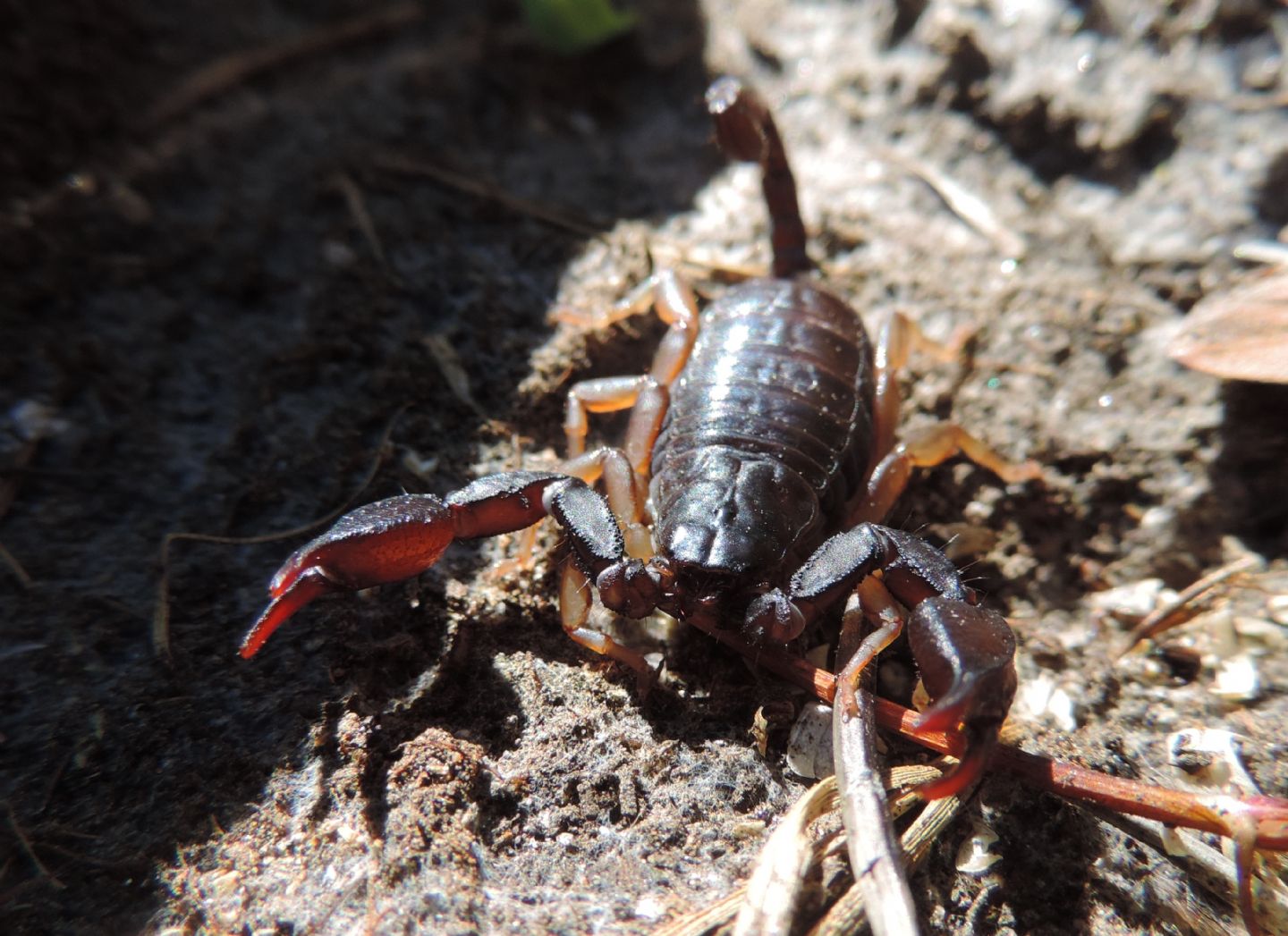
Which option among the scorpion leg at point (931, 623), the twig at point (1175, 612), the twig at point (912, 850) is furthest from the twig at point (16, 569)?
the twig at point (1175, 612)

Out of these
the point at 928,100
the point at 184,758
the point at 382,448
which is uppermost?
the point at 928,100

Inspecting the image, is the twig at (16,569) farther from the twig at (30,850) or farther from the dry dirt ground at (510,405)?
the twig at (30,850)

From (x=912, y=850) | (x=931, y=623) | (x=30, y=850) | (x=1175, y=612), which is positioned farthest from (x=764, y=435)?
(x=30, y=850)

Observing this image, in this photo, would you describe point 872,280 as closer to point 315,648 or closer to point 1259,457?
point 1259,457

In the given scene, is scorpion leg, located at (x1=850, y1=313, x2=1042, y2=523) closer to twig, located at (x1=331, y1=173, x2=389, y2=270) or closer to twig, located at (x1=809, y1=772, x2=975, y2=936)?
twig, located at (x1=809, y1=772, x2=975, y2=936)

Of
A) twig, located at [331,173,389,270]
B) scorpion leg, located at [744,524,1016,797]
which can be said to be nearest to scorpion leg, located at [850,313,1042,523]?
scorpion leg, located at [744,524,1016,797]

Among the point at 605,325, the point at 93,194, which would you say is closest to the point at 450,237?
the point at 605,325

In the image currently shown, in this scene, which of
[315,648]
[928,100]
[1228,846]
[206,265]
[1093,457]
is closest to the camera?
[1228,846]
